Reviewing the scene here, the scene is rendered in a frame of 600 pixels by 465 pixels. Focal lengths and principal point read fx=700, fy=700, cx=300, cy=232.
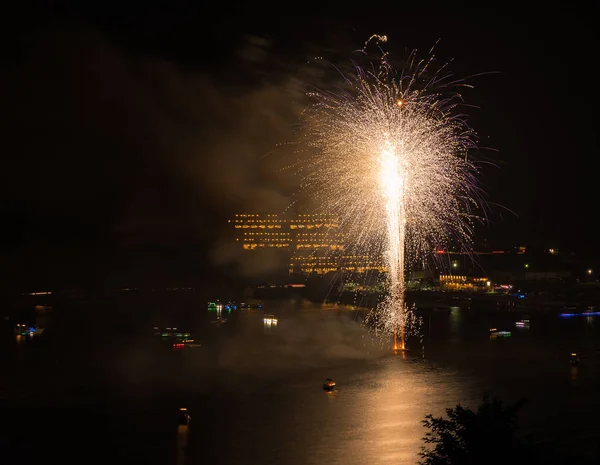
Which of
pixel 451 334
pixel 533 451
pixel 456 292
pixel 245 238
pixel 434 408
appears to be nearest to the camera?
pixel 533 451

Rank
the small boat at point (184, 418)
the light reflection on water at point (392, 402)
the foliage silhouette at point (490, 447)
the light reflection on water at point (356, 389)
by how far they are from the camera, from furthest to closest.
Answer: the small boat at point (184, 418), the light reflection on water at point (356, 389), the light reflection on water at point (392, 402), the foliage silhouette at point (490, 447)

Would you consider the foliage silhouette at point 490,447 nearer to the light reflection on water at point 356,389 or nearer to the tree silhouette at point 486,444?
the tree silhouette at point 486,444

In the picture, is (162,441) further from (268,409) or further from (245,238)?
(245,238)

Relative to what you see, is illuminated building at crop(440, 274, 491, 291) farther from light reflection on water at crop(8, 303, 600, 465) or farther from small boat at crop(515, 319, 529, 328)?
light reflection on water at crop(8, 303, 600, 465)

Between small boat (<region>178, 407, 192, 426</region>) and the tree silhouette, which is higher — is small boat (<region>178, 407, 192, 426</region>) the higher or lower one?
the lower one

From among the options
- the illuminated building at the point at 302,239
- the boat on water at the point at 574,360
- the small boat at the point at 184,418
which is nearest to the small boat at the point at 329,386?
the small boat at the point at 184,418

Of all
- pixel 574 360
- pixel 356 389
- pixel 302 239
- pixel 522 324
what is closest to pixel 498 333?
pixel 522 324

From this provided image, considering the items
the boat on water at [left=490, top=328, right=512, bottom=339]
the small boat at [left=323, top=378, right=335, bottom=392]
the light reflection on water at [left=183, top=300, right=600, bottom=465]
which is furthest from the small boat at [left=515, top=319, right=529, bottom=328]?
the small boat at [left=323, top=378, right=335, bottom=392]

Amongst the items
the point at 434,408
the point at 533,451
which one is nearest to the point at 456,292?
the point at 434,408
